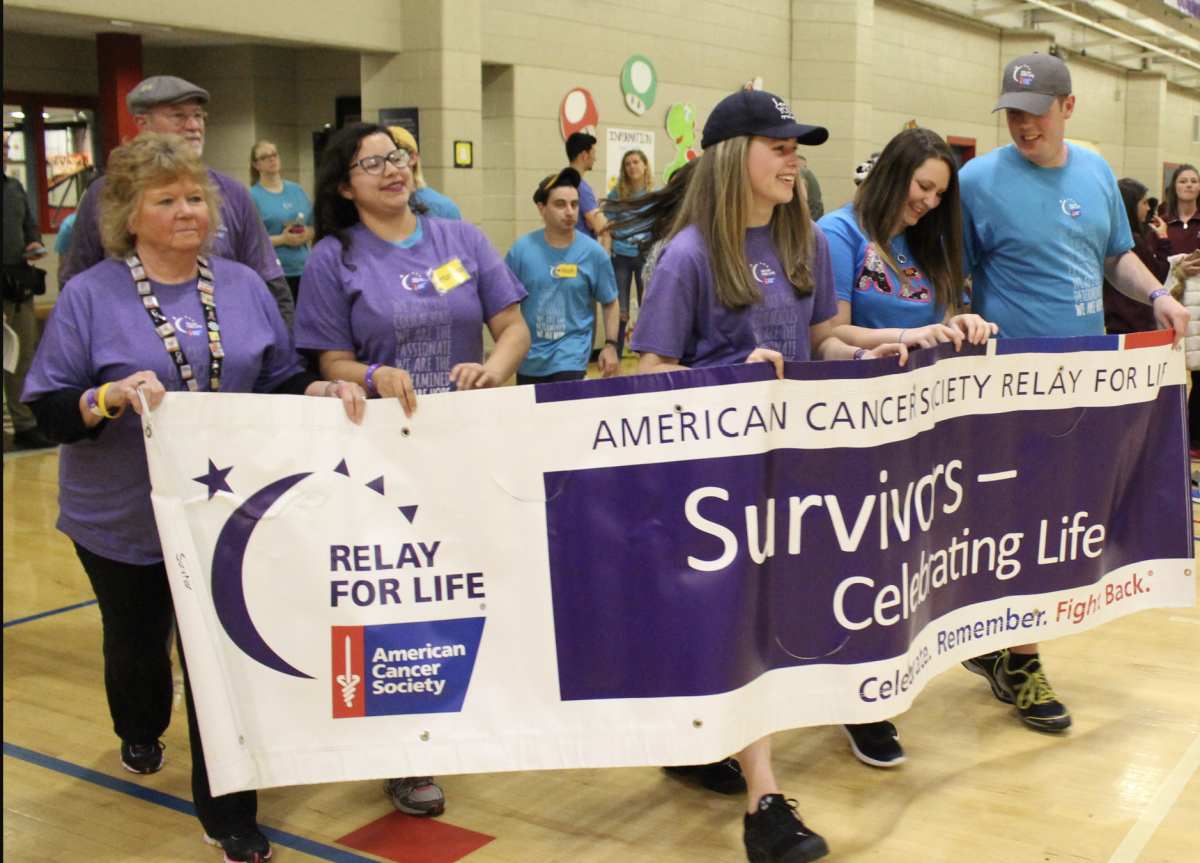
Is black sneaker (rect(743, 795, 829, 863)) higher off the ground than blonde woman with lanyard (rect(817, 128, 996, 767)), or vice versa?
blonde woman with lanyard (rect(817, 128, 996, 767))

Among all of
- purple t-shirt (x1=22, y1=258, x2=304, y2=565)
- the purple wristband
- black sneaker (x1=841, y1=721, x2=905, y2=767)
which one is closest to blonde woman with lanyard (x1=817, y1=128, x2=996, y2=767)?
black sneaker (x1=841, y1=721, x2=905, y2=767)

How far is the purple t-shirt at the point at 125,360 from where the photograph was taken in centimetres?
228

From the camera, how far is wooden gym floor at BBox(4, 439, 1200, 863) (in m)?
2.36

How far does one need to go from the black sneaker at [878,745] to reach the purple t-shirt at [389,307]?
129 centimetres

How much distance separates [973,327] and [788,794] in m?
1.14

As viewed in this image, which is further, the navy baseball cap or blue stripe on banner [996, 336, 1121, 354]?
blue stripe on banner [996, 336, 1121, 354]

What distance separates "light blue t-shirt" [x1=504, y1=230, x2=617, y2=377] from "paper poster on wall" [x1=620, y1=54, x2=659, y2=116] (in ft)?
19.9

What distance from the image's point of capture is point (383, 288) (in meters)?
2.54

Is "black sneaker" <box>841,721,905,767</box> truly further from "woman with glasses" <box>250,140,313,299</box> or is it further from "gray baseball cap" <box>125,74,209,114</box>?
"woman with glasses" <box>250,140,313,299</box>

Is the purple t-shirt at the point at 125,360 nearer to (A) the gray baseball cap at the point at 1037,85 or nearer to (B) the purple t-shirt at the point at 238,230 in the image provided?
(B) the purple t-shirt at the point at 238,230

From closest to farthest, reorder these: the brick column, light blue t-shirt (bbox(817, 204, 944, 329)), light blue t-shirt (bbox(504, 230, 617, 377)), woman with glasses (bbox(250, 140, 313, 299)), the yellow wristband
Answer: the yellow wristband
light blue t-shirt (bbox(817, 204, 944, 329))
light blue t-shirt (bbox(504, 230, 617, 377))
woman with glasses (bbox(250, 140, 313, 299))
the brick column

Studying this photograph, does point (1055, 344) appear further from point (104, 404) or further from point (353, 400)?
point (104, 404)

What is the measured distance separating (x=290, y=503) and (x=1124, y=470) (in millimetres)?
2082

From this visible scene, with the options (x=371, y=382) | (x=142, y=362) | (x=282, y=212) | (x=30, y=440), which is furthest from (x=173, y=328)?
(x=30, y=440)
